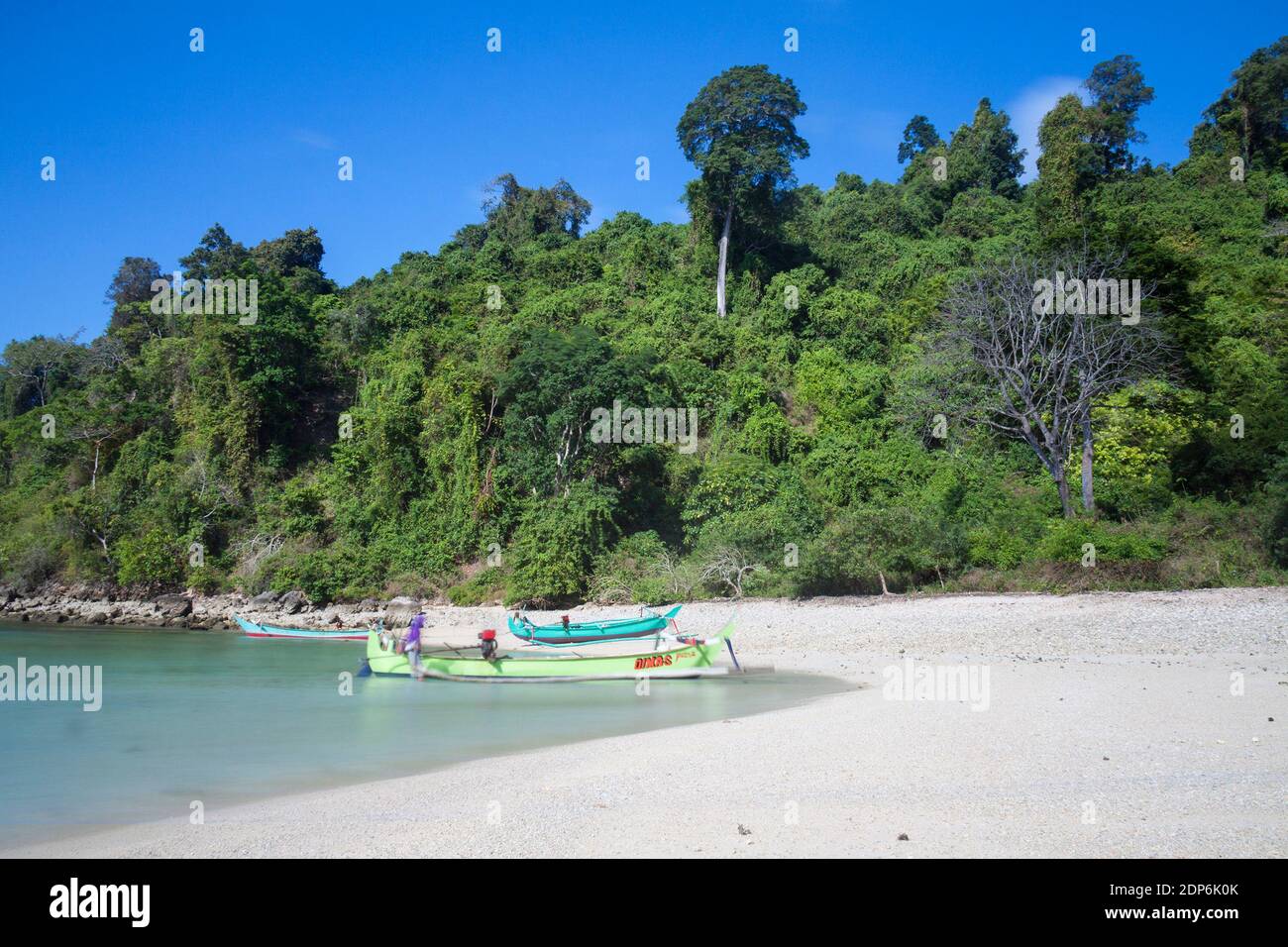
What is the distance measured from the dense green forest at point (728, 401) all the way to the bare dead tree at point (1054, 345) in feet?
0.53

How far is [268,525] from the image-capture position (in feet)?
117

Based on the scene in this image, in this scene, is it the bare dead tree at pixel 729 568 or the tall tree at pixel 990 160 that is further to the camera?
the tall tree at pixel 990 160

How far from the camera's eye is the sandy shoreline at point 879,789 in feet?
19.9

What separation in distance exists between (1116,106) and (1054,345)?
3243cm

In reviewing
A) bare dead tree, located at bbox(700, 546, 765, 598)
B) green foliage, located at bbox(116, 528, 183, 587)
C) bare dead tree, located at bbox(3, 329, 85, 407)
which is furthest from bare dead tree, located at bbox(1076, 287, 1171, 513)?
bare dead tree, located at bbox(3, 329, 85, 407)

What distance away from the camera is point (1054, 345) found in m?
24.6

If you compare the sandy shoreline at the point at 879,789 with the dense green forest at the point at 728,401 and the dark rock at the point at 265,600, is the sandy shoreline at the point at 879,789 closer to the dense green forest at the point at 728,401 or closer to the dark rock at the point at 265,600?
the dense green forest at the point at 728,401

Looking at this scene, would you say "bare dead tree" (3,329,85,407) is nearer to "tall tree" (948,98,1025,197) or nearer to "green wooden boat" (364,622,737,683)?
"green wooden boat" (364,622,737,683)

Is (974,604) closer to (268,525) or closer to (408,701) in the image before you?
(408,701)

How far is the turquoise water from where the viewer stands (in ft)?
30.6

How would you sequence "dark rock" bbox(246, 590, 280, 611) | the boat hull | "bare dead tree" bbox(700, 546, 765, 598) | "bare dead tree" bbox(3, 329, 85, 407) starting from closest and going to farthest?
the boat hull, "bare dead tree" bbox(700, 546, 765, 598), "dark rock" bbox(246, 590, 280, 611), "bare dead tree" bbox(3, 329, 85, 407)

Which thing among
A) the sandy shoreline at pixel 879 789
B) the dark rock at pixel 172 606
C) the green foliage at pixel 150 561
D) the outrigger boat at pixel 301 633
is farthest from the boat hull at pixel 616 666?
the green foliage at pixel 150 561

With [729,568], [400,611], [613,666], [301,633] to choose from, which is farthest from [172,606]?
[613,666]

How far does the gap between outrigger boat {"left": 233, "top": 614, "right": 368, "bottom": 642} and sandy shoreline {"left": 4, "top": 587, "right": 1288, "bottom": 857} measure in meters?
17.8
